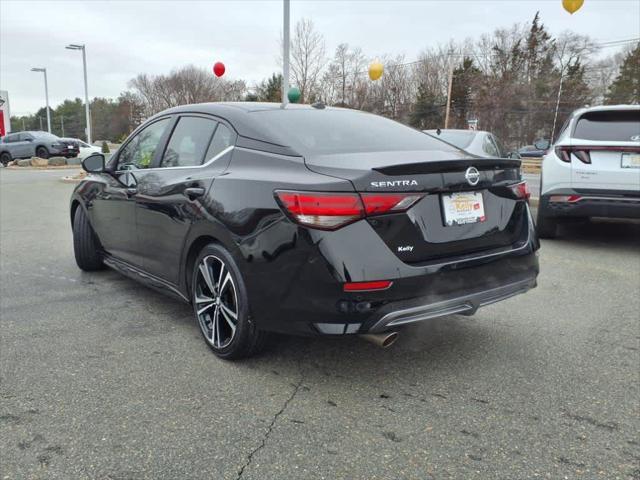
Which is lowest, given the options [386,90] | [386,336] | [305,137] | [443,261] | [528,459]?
[528,459]

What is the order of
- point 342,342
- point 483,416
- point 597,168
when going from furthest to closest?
point 597,168
point 342,342
point 483,416

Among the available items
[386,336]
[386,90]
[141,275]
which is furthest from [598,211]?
[386,90]

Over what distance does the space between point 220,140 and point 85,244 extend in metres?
2.39

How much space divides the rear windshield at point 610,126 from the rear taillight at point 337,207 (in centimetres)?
447

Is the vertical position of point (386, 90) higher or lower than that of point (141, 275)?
higher

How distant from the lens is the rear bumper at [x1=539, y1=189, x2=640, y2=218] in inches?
230

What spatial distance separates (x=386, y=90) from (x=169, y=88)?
23.1 meters

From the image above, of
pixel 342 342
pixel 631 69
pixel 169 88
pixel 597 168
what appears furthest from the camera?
pixel 169 88

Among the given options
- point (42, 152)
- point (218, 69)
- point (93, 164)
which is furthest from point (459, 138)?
point (42, 152)

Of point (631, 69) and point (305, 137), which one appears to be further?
point (631, 69)

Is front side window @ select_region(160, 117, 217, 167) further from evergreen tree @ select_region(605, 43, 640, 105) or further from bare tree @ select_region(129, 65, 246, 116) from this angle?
evergreen tree @ select_region(605, 43, 640, 105)

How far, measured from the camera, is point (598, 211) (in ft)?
19.7

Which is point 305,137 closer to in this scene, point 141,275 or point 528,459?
point 141,275

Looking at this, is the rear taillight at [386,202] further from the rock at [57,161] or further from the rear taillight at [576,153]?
the rock at [57,161]
